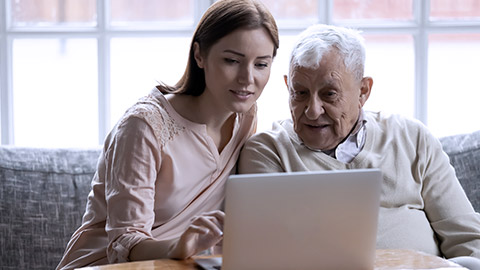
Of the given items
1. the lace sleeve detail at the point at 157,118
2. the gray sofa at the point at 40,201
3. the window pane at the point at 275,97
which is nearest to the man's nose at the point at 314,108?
the lace sleeve detail at the point at 157,118

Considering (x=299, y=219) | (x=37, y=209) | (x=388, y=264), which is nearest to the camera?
(x=299, y=219)

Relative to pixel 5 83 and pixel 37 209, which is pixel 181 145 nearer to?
pixel 37 209

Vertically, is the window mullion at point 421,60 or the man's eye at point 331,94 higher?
the window mullion at point 421,60

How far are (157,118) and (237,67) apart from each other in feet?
0.85

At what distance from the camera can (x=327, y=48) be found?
2.05 metres

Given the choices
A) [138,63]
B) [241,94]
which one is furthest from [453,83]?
[241,94]

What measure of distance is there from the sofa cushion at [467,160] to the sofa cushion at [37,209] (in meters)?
1.28

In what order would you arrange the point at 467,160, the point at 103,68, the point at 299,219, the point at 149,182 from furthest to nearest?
the point at 103,68
the point at 467,160
the point at 149,182
the point at 299,219

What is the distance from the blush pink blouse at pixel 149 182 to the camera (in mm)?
1816

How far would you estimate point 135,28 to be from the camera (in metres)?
2.99

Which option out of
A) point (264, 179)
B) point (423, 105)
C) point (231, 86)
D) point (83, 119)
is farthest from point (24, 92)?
point (264, 179)

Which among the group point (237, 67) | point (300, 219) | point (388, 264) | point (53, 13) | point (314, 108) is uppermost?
point (53, 13)

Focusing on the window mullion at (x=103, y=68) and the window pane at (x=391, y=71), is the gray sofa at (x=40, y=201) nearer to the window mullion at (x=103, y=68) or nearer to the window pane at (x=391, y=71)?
the window mullion at (x=103, y=68)

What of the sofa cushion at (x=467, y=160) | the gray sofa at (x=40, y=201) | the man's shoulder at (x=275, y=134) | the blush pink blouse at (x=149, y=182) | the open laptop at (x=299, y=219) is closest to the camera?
the open laptop at (x=299, y=219)
